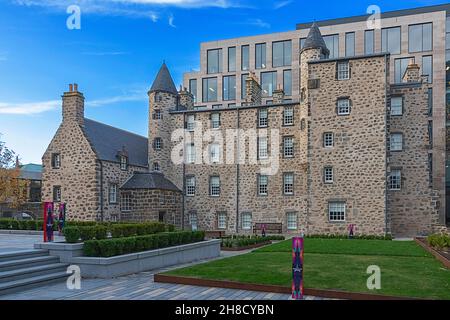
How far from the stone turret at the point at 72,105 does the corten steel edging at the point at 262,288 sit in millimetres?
24215

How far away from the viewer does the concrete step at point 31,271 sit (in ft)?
37.2

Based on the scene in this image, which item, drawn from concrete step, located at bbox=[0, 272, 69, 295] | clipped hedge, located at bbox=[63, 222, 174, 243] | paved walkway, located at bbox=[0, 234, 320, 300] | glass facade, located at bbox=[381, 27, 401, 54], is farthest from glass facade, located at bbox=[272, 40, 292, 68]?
concrete step, located at bbox=[0, 272, 69, 295]

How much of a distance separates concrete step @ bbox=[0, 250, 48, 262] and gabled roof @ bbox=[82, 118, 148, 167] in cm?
1975

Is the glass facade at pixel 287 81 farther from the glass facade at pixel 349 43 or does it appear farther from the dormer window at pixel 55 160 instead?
the dormer window at pixel 55 160

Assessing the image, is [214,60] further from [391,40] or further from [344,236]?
[344,236]

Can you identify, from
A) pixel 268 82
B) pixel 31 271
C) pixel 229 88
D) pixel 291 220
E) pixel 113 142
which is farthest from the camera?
pixel 229 88

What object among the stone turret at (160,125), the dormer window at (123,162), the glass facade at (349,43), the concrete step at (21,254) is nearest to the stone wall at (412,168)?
the glass facade at (349,43)

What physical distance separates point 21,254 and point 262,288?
25.8 feet

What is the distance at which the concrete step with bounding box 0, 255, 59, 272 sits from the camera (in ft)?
39.4

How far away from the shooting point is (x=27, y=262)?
41.8ft

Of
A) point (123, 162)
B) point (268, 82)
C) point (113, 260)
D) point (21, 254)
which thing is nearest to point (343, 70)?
point (123, 162)
